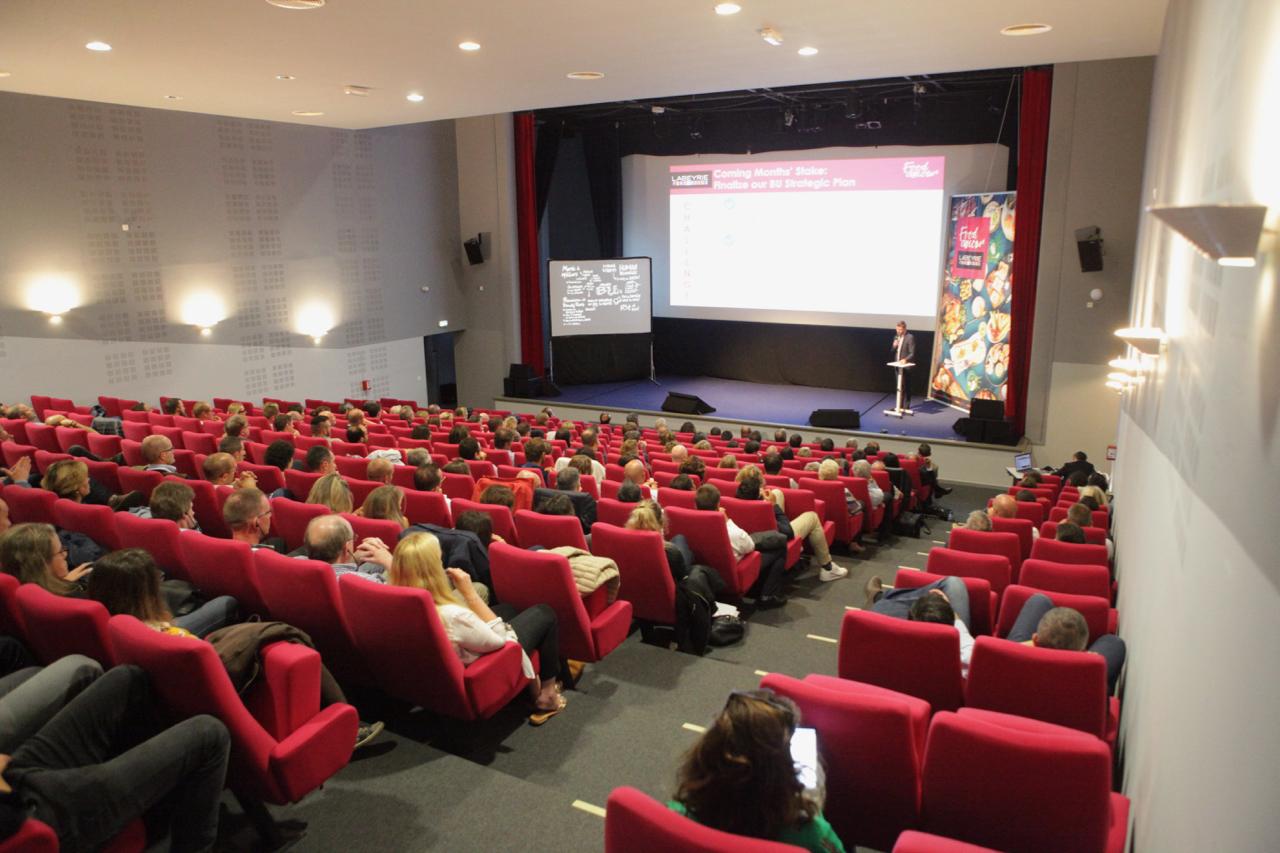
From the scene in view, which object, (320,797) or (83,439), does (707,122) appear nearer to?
(83,439)

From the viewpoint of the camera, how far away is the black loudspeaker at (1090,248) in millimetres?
10852

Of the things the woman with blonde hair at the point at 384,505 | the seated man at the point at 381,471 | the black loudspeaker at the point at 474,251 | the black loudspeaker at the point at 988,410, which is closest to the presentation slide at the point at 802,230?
the black loudspeaker at the point at 988,410

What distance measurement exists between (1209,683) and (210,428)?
8141 mm

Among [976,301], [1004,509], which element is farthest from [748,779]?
[976,301]

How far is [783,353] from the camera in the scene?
53.9 ft

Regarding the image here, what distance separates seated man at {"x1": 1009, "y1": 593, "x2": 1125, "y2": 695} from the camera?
326cm

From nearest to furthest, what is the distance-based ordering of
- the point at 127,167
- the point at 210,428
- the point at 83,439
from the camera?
the point at 83,439 < the point at 210,428 < the point at 127,167

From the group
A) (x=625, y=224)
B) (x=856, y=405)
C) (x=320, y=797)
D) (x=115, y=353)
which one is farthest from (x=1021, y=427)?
(x=115, y=353)

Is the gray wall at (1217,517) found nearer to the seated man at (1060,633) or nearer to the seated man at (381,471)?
the seated man at (1060,633)

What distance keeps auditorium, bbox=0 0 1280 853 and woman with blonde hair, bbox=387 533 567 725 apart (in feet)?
0.06

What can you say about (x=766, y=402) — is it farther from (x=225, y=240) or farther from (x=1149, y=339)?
(x=1149, y=339)

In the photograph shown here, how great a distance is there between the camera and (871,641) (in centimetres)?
322

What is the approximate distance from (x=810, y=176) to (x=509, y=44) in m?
8.29

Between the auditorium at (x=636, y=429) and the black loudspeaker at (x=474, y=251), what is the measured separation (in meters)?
0.05
